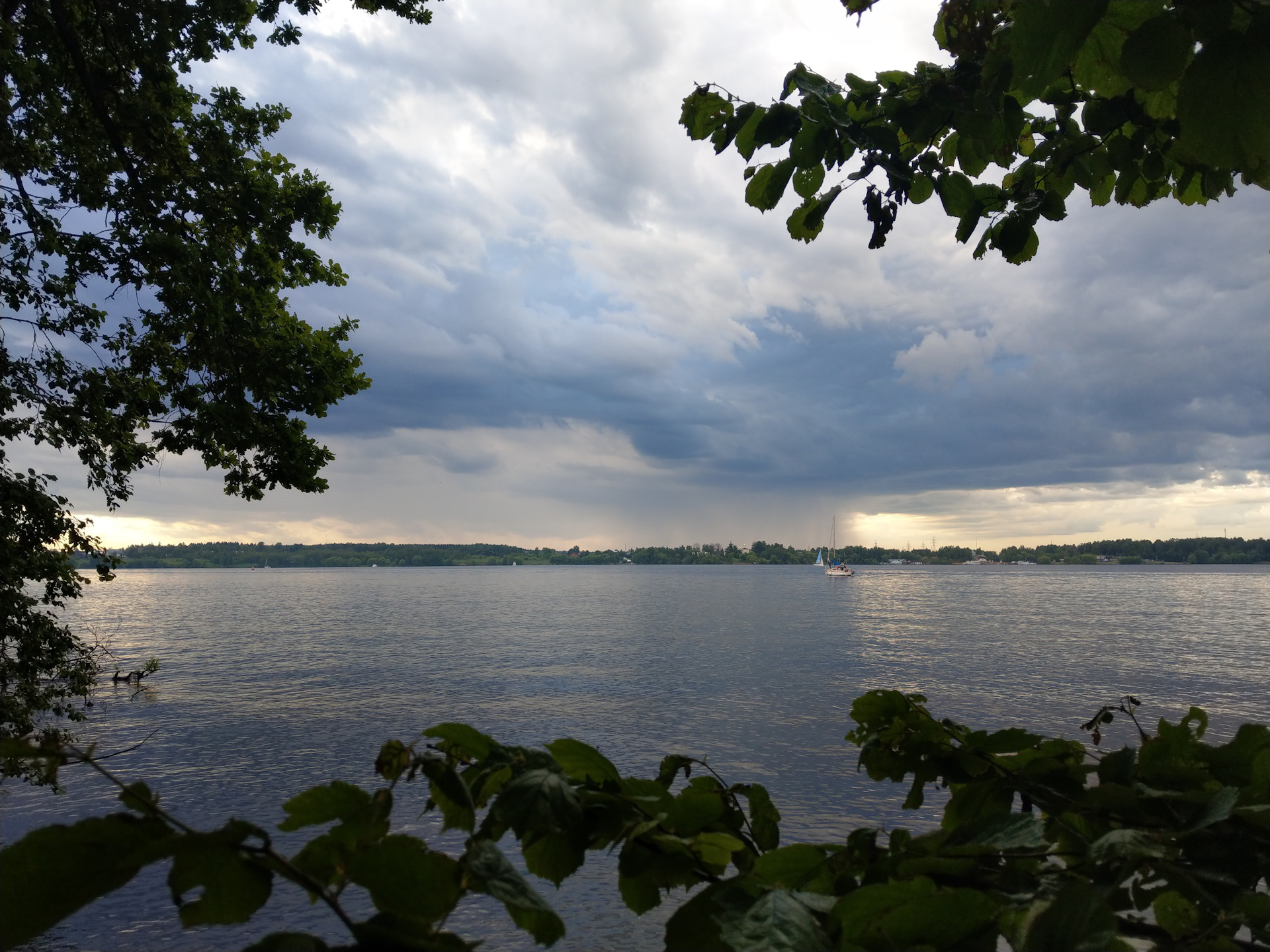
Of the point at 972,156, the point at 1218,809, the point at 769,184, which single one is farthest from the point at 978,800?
the point at 972,156

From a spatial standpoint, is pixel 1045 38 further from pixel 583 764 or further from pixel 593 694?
pixel 593 694

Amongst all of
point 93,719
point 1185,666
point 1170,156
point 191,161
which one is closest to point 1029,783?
point 1170,156

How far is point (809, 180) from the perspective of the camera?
2281 mm

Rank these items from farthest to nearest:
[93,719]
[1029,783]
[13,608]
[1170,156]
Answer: [93,719], [13,608], [1170,156], [1029,783]

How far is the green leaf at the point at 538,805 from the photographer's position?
1.05 meters

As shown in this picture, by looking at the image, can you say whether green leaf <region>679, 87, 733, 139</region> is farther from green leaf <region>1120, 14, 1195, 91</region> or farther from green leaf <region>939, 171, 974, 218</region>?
green leaf <region>1120, 14, 1195, 91</region>

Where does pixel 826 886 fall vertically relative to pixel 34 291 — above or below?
below

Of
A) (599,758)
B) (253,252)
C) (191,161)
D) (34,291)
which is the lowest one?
(599,758)

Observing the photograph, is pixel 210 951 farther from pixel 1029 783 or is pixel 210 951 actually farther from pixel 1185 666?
pixel 1185 666

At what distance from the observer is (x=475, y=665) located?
127 ft

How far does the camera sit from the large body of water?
14.2m

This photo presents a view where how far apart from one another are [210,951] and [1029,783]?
44.4 feet

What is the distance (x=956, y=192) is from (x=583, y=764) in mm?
2355

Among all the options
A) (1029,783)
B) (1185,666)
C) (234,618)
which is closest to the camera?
(1029,783)
